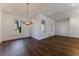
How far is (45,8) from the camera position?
81.7 inches

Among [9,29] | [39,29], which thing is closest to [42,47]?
[39,29]

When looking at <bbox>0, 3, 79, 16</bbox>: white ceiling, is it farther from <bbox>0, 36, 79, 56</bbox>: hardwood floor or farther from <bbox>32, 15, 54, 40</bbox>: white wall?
<bbox>0, 36, 79, 56</bbox>: hardwood floor

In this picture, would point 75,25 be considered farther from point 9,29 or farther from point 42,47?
point 9,29

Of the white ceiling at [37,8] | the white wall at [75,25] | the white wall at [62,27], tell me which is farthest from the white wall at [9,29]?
the white wall at [75,25]

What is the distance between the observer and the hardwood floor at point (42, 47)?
6.71 feet

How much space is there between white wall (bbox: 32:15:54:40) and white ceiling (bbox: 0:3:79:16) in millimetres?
102

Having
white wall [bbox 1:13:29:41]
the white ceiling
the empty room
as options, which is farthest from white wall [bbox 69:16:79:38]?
white wall [bbox 1:13:29:41]

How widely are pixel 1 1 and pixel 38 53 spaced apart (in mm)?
1114

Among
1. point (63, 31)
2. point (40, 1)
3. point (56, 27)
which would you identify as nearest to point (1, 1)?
point (40, 1)

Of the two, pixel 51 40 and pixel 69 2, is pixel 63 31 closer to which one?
pixel 51 40

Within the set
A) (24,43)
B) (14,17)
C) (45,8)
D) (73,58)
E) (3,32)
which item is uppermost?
(45,8)

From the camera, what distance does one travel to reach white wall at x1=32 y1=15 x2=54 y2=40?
6.91 feet

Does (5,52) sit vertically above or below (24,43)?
below

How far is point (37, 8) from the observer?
6.77 feet
